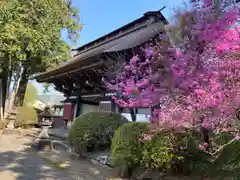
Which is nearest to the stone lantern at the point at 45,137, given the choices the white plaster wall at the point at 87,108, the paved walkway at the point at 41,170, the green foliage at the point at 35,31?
the paved walkway at the point at 41,170

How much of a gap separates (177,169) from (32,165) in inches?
132

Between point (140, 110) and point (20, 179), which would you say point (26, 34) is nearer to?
point (140, 110)

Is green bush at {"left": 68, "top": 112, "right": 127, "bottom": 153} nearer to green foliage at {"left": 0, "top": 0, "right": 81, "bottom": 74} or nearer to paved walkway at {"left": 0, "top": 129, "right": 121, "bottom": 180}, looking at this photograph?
paved walkway at {"left": 0, "top": 129, "right": 121, "bottom": 180}

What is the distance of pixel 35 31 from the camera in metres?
13.1

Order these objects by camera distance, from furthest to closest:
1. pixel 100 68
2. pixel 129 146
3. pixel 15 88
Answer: pixel 15 88
pixel 100 68
pixel 129 146

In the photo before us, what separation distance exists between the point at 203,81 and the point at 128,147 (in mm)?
2156

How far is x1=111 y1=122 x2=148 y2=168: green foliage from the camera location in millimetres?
4531

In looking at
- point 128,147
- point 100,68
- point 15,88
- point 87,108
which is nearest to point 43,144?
point 100,68

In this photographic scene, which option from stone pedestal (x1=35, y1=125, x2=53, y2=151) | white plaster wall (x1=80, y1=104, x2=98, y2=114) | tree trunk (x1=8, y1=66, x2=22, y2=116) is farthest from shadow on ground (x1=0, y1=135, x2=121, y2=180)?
tree trunk (x1=8, y1=66, x2=22, y2=116)

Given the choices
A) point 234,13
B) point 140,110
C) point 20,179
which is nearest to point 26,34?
point 140,110

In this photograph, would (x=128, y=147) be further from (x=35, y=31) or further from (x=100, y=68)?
(x=35, y=31)

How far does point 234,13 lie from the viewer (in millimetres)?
2863

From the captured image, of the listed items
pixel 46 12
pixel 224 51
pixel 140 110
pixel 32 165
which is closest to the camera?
pixel 224 51

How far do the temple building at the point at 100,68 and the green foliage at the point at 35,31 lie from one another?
162 cm
